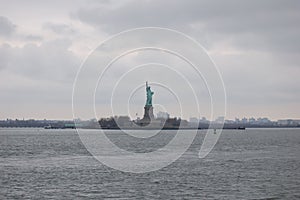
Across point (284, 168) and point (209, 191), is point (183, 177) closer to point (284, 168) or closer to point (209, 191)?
point (209, 191)

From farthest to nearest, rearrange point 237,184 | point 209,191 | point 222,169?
point 222,169
point 237,184
point 209,191

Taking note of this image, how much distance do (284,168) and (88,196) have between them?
29.2 m

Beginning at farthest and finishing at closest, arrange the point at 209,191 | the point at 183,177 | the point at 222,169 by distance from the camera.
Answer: the point at 222,169 → the point at 183,177 → the point at 209,191

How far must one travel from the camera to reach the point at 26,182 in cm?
4941

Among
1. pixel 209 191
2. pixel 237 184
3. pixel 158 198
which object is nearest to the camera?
pixel 158 198

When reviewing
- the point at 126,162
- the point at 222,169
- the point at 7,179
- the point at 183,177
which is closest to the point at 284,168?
the point at 222,169

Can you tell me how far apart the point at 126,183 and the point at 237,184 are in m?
9.88

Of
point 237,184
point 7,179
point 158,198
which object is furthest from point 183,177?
point 7,179

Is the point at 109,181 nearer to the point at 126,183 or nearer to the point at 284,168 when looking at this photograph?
the point at 126,183

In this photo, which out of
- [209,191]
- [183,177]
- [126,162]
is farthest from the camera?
[126,162]

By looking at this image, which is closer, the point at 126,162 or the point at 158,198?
the point at 158,198

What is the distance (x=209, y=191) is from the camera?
44.8 meters

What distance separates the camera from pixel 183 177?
53.9 meters

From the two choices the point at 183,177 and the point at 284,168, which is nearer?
the point at 183,177
